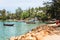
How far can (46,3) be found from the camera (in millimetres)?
45375

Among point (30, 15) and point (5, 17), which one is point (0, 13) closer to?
point (5, 17)

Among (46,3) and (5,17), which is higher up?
(46,3)

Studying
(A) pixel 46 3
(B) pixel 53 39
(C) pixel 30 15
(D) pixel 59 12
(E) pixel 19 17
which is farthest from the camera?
(E) pixel 19 17

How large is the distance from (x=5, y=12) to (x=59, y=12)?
14655cm

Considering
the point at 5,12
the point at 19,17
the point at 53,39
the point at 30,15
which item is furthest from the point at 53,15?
the point at 5,12

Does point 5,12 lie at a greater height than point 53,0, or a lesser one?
lesser

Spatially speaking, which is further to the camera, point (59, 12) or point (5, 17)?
point (5, 17)

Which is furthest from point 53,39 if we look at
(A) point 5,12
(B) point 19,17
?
(A) point 5,12

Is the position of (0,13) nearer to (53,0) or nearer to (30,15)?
(30,15)

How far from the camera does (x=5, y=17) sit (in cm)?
18175

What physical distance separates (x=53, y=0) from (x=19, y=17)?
133 meters

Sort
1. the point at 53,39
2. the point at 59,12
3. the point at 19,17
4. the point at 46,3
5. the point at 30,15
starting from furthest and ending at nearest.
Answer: the point at 19,17 → the point at 30,15 → the point at 46,3 → the point at 59,12 → the point at 53,39

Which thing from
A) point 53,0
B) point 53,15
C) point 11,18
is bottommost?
point 11,18

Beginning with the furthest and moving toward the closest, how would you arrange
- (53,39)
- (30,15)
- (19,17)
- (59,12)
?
(19,17), (30,15), (59,12), (53,39)
